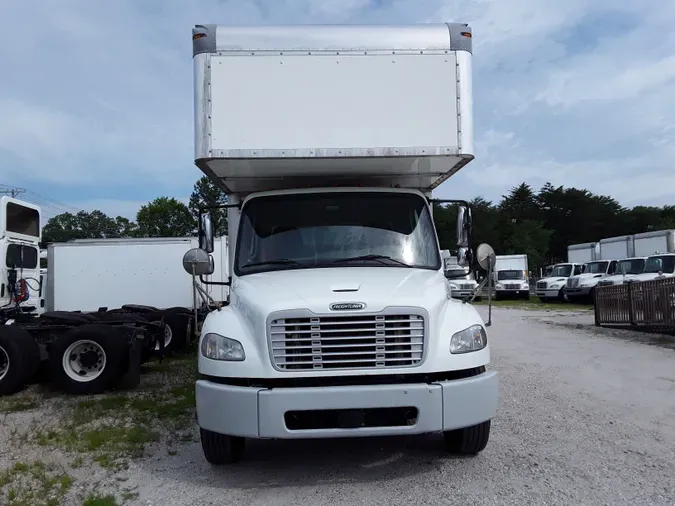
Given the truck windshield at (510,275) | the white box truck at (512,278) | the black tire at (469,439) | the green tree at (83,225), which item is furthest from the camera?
the green tree at (83,225)

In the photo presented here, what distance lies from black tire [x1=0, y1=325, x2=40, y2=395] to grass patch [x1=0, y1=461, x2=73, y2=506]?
10.2 feet

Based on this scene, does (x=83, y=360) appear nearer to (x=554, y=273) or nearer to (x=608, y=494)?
(x=608, y=494)

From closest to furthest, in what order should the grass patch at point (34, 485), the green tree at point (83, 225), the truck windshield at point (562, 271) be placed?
the grass patch at point (34, 485) < the truck windshield at point (562, 271) < the green tree at point (83, 225)

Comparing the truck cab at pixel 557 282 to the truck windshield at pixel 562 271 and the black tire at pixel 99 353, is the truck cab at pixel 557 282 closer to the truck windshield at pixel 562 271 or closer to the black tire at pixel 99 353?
the truck windshield at pixel 562 271

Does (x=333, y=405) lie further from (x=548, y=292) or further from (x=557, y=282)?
(x=548, y=292)

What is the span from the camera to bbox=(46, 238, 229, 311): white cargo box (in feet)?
49.3

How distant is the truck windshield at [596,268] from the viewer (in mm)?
31641

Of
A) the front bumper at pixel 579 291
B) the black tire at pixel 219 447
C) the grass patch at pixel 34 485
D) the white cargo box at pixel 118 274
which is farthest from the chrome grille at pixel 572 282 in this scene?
the grass patch at pixel 34 485

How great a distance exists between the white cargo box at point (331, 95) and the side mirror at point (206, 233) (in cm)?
88

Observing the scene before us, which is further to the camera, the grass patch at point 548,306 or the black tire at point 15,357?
the grass patch at point 548,306

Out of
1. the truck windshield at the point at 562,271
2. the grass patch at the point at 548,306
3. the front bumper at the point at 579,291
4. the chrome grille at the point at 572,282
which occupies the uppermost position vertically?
the truck windshield at the point at 562,271

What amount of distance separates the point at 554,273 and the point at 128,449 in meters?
32.9

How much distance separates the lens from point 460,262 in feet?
22.4

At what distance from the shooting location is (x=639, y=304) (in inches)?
Result: 616
